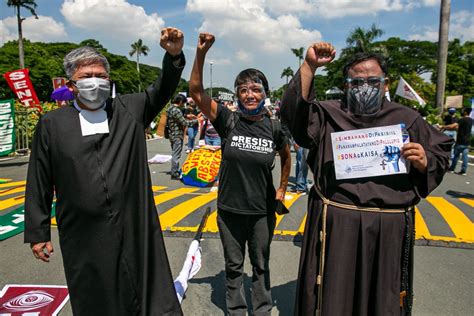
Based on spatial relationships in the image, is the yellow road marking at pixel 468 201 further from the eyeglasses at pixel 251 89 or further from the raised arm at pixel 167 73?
the raised arm at pixel 167 73

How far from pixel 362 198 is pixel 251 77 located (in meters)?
1.32

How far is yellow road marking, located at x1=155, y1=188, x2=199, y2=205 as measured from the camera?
23.1ft

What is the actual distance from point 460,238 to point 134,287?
183 inches

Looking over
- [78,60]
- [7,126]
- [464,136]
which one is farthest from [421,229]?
[7,126]

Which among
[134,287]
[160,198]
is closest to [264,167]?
[134,287]

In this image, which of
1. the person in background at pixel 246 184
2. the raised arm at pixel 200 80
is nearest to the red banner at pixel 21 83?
the raised arm at pixel 200 80

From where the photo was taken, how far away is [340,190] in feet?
6.82

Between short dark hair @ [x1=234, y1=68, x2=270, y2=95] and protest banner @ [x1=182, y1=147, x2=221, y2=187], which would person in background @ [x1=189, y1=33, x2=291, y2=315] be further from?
protest banner @ [x1=182, y1=147, x2=221, y2=187]

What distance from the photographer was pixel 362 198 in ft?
6.58

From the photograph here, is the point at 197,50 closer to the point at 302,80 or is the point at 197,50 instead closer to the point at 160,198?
the point at 302,80

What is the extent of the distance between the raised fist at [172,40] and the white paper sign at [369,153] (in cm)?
109

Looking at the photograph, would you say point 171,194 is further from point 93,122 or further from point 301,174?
point 93,122

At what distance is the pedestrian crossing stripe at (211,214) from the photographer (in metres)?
5.21

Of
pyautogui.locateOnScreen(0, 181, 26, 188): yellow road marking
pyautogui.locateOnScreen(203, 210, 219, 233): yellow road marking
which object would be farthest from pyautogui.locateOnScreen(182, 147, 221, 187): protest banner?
pyautogui.locateOnScreen(0, 181, 26, 188): yellow road marking
